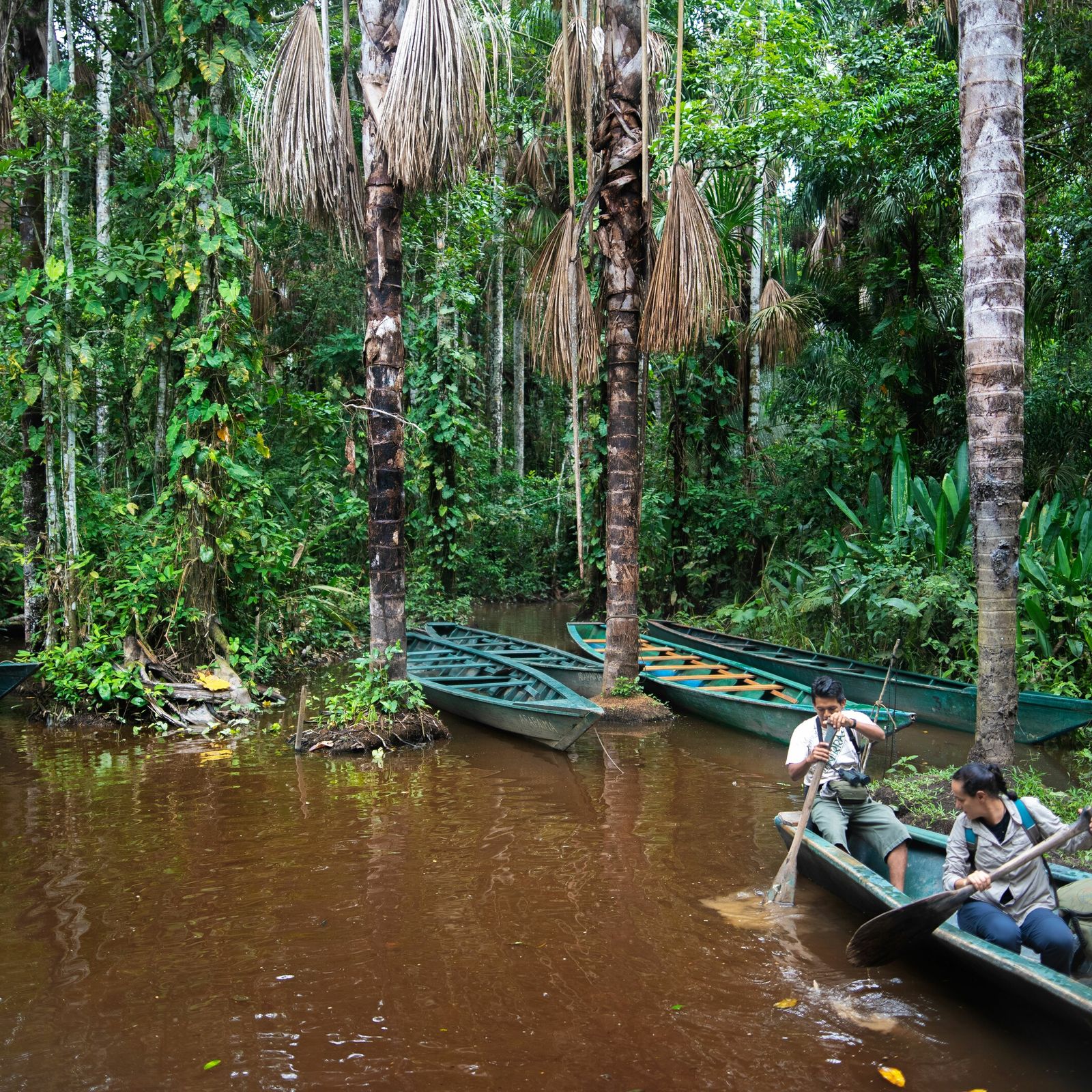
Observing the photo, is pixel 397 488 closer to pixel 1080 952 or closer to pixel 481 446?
pixel 1080 952

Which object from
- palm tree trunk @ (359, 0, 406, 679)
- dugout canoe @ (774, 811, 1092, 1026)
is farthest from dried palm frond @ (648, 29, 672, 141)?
dugout canoe @ (774, 811, 1092, 1026)

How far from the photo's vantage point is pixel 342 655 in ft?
43.7

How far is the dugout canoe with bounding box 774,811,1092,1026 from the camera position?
337cm

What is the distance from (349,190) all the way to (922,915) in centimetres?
760

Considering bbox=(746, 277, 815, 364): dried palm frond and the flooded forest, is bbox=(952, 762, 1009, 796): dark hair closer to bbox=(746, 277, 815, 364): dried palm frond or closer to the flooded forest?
the flooded forest

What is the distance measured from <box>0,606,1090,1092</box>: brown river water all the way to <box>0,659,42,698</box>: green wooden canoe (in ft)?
4.22

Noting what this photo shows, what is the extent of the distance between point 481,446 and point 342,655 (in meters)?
8.19

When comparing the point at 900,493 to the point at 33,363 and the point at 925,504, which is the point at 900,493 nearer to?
the point at 925,504

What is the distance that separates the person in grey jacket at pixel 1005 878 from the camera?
3871 millimetres

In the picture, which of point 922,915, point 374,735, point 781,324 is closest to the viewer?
point 922,915

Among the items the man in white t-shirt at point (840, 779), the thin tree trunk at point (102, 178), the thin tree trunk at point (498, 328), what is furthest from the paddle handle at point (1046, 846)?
the thin tree trunk at point (498, 328)

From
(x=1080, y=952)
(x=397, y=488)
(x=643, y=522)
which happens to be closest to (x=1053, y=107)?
(x=643, y=522)

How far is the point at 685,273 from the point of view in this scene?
859 cm

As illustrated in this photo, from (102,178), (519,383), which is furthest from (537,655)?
(519,383)
